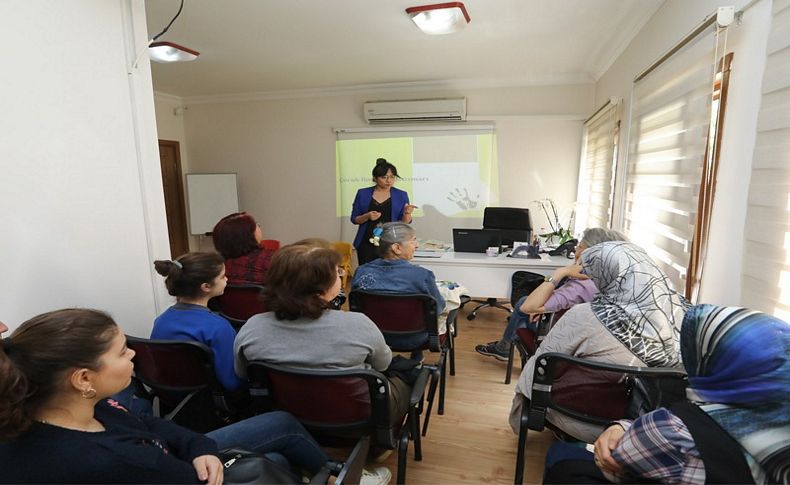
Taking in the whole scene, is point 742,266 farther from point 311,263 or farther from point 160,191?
point 160,191

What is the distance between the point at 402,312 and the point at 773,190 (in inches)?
59.4

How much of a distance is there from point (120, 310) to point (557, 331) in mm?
1881

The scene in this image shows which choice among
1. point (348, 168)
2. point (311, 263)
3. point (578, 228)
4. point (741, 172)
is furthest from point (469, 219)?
point (311, 263)

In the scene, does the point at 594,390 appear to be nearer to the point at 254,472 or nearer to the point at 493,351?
the point at 254,472

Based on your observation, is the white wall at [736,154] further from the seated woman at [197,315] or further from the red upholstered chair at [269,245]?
the red upholstered chair at [269,245]

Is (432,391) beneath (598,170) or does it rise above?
beneath

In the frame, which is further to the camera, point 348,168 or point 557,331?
point 348,168

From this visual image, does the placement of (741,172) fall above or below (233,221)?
above

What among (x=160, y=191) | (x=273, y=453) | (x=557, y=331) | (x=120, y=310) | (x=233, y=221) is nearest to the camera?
(x=273, y=453)

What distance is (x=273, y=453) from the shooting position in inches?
46.7

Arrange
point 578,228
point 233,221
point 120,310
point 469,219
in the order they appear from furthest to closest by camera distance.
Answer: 1. point 469,219
2. point 578,228
3. point 233,221
4. point 120,310

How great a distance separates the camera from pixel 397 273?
6.65ft

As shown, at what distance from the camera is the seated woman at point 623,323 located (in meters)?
1.29

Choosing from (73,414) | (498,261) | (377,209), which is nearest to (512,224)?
(498,261)
